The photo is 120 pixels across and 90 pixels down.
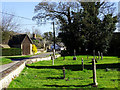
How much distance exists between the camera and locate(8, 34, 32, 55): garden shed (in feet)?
174

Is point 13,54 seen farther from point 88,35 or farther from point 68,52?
point 88,35

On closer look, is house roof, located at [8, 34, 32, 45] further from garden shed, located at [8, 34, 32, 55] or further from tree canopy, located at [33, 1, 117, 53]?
tree canopy, located at [33, 1, 117, 53]

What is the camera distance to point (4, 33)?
43.5 m

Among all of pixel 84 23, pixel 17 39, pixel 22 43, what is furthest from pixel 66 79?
pixel 17 39

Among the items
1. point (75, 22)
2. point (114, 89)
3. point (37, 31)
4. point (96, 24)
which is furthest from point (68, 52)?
point (37, 31)

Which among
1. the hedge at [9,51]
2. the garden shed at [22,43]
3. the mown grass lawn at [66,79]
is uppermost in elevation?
the garden shed at [22,43]

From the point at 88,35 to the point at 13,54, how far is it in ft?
75.2

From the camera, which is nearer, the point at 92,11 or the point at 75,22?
the point at 92,11

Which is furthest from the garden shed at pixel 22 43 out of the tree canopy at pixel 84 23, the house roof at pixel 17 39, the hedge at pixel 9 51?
the tree canopy at pixel 84 23

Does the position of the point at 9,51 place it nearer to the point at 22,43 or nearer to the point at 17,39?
the point at 22,43

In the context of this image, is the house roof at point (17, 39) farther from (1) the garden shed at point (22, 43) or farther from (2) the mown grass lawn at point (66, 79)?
(2) the mown grass lawn at point (66, 79)

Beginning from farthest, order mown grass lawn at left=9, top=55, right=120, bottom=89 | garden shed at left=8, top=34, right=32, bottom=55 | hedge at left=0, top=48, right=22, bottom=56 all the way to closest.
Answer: garden shed at left=8, top=34, right=32, bottom=55 → hedge at left=0, top=48, right=22, bottom=56 → mown grass lawn at left=9, top=55, right=120, bottom=89

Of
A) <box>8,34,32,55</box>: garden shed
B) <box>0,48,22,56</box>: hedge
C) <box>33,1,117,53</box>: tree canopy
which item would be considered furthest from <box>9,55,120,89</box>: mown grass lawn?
<box>8,34,32,55</box>: garden shed

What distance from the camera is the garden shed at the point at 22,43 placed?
174ft
